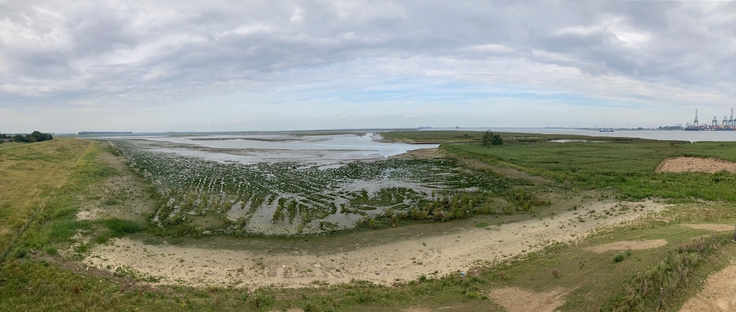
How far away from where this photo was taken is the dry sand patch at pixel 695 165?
92.8ft

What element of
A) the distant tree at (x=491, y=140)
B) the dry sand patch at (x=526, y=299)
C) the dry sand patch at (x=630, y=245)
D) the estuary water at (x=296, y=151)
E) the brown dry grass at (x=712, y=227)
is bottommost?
the dry sand patch at (x=526, y=299)

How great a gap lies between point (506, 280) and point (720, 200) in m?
16.6

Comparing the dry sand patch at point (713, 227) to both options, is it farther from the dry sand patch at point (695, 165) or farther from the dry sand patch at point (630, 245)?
the dry sand patch at point (695, 165)

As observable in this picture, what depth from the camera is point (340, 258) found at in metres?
14.3

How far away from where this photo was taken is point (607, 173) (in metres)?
28.8

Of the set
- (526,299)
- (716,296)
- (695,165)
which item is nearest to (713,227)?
(716,296)

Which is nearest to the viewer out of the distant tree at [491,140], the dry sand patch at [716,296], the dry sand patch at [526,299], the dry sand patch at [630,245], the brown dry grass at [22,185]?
the dry sand patch at [716,296]

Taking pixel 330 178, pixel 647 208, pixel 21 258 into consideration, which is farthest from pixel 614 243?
pixel 330 178

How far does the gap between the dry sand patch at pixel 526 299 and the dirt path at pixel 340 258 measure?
250cm

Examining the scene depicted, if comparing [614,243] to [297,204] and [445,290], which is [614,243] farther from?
[297,204]

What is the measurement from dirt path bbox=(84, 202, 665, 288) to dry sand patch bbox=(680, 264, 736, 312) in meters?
6.30

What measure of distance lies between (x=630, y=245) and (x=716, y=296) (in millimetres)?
4344

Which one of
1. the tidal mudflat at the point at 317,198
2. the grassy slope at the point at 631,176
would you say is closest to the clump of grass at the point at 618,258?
the tidal mudflat at the point at 317,198

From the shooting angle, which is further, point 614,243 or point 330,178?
point 330,178
